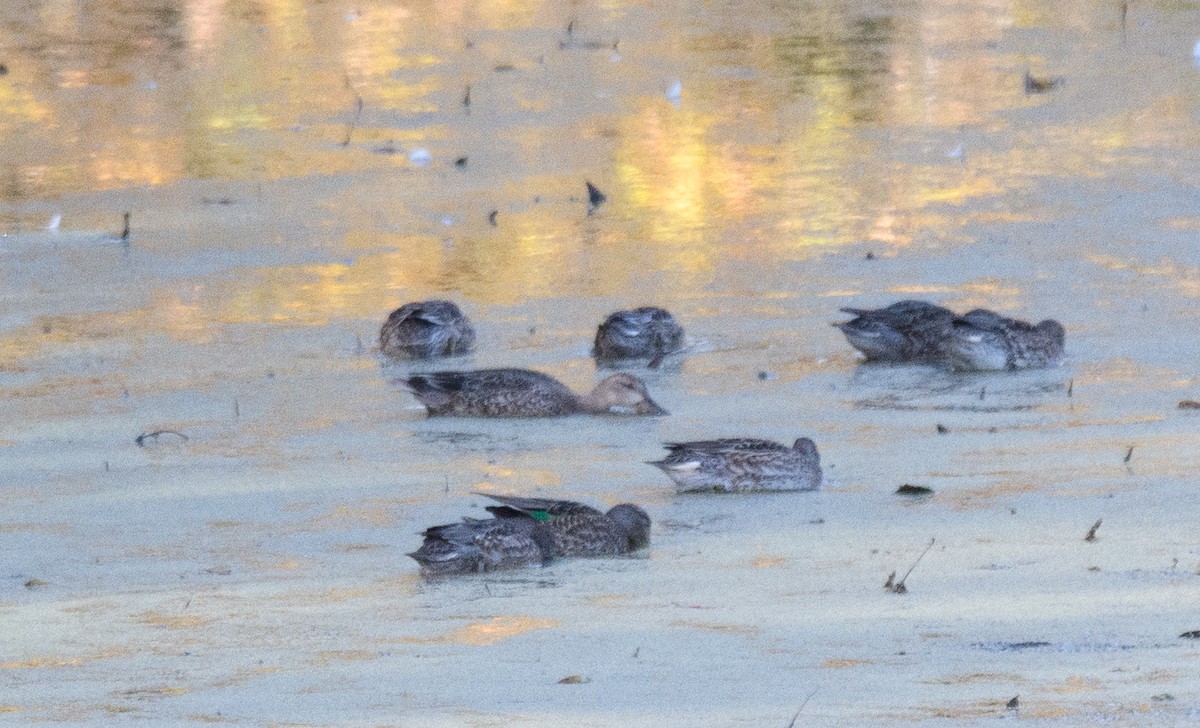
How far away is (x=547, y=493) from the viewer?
7941 mm

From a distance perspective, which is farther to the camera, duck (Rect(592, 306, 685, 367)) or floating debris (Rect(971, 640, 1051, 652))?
duck (Rect(592, 306, 685, 367))

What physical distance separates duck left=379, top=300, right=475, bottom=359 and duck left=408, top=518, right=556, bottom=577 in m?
3.34

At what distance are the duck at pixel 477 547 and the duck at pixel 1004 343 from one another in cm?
329

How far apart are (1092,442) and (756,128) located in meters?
8.66

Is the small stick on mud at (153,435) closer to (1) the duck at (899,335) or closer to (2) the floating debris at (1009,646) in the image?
(1) the duck at (899,335)

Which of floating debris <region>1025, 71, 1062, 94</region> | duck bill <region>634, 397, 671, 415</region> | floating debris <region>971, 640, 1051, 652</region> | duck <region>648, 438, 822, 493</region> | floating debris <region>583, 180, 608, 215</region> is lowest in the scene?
duck bill <region>634, 397, 671, 415</region>

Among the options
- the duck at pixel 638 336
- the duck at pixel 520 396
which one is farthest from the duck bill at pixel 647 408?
the duck at pixel 638 336

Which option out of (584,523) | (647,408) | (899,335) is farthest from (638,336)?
(584,523)

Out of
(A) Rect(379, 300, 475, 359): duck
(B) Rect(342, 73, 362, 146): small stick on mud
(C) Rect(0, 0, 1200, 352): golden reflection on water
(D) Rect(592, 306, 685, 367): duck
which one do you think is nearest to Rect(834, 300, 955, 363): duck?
(D) Rect(592, 306, 685, 367): duck

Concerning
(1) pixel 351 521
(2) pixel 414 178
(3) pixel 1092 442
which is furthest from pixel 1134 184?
(1) pixel 351 521

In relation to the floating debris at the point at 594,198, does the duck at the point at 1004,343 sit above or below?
above

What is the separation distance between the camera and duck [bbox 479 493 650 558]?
7.00 meters

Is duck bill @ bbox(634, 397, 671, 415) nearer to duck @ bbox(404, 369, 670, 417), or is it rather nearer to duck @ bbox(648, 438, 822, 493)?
duck @ bbox(404, 369, 670, 417)

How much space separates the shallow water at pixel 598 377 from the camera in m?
5.78
